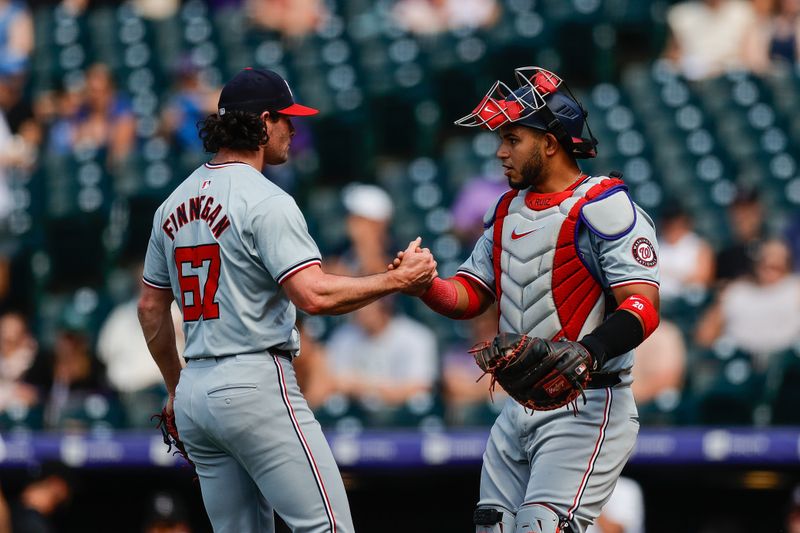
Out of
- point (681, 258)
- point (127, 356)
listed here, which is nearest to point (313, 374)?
point (127, 356)

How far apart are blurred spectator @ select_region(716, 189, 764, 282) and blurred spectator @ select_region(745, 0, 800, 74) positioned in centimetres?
200

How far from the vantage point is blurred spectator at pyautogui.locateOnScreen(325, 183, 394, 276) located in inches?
338

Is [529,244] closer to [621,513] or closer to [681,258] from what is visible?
[621,513]

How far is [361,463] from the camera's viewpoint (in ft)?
24.3

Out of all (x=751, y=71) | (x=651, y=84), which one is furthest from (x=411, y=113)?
(x=751, y=71)

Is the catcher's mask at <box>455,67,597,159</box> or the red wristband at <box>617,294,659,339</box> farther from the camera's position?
the catcher's mask at <box>455,67,597,159</box>

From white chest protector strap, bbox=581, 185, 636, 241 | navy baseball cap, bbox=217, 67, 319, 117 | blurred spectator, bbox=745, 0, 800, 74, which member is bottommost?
white chest protector strap, bbox=581, 185, 636, 241

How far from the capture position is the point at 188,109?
35.6 ft

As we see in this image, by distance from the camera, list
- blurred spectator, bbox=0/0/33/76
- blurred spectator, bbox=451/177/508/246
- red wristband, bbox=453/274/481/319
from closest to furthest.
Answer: red wristband, bbox=453/274/481/319 → blurred spectator, bbox=451/177/508/246 → blurred spectator, bbox=0/0/33/76

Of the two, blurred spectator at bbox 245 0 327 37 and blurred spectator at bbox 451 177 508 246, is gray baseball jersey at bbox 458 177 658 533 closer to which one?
blurred spectator at bbox 451 177 508 246

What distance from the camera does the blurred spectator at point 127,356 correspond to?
8367 mm

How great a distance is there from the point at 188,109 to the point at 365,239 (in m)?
2.79

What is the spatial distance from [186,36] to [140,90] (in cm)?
84

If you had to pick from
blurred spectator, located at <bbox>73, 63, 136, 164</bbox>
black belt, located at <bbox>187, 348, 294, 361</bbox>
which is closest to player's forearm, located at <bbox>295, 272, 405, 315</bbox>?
black belt, located at <bbox>187, 348, 294, 361</bbox>
